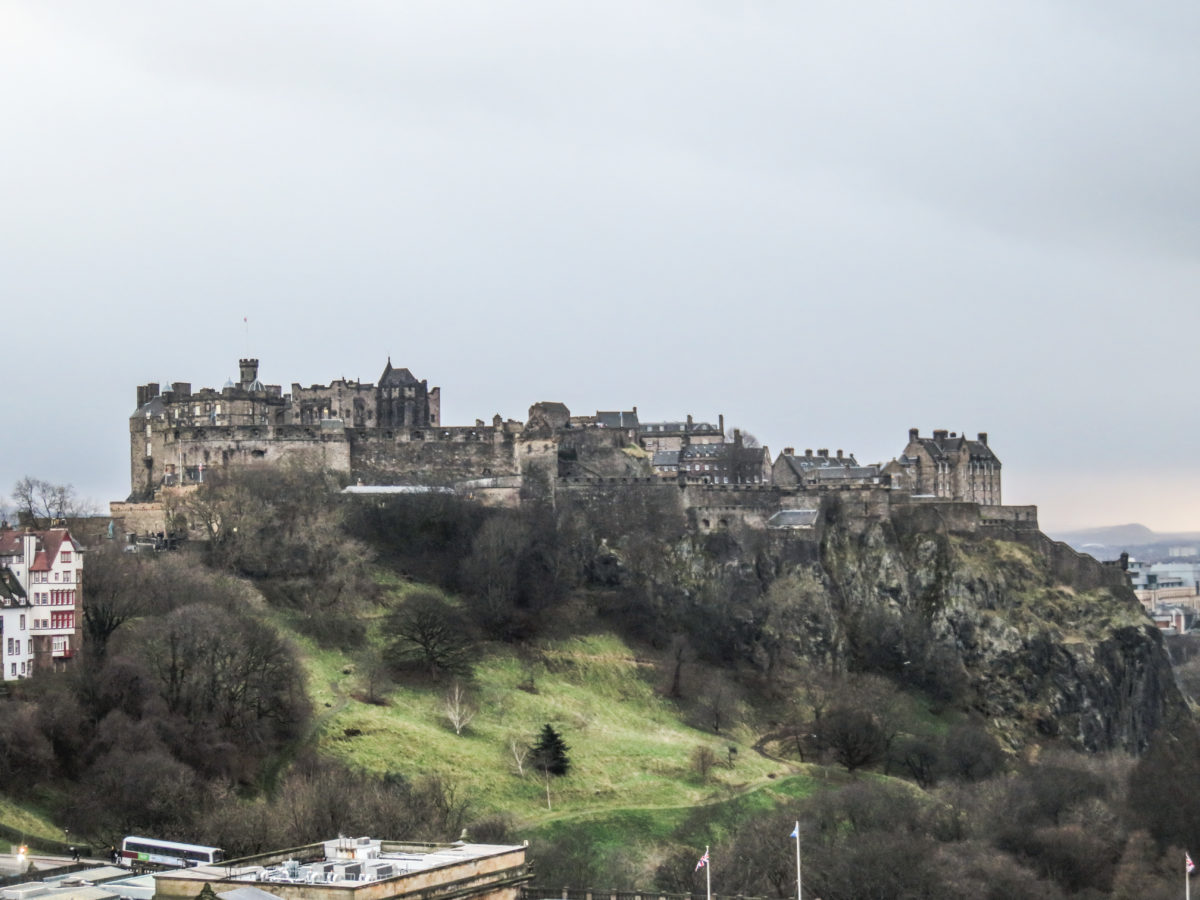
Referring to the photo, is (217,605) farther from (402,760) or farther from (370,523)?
(370,523)

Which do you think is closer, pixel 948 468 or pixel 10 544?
pixel 10 544

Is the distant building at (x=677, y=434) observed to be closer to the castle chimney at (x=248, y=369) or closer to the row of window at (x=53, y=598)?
the castle chimney at (x=248, y=369)

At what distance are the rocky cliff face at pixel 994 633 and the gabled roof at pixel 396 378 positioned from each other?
28418mm

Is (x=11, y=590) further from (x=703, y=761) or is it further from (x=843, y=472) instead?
(x=843, y=472)

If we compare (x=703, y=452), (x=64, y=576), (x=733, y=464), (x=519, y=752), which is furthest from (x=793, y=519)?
(x=64, y=576)

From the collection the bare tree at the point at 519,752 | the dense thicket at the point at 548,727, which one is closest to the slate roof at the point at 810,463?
the dense thicket at the point at 548,727

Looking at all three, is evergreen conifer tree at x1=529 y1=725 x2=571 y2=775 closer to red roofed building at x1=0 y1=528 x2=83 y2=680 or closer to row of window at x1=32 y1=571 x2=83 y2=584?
red roofed building at x1=0 y1=528 x2=83 y2=680

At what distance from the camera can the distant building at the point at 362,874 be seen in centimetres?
4378

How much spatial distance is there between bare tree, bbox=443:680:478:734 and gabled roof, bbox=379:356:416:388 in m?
38.7

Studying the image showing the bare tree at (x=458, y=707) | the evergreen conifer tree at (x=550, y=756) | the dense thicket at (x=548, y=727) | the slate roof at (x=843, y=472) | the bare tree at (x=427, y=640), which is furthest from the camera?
the slate roof at (x=843, y=472)

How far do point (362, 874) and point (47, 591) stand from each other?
34.4 m

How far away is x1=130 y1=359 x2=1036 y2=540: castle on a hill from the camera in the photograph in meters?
106

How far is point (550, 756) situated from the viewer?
8062 centimetres

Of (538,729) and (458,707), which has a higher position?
(458,707)
